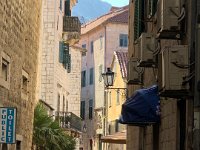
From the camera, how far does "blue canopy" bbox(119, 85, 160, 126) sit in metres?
10.7

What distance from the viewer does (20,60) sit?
20.8 meters

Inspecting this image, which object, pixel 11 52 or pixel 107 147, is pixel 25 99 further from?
pixel 107 147

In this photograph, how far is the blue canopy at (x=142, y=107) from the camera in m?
10.7

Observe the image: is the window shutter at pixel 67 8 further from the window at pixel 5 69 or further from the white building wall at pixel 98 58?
the window at pixel 5 69

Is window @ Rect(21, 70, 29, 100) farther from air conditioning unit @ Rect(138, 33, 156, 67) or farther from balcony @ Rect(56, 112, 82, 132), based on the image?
balcony @ Rect(56, 112, 82, 132)

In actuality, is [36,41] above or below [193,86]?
above

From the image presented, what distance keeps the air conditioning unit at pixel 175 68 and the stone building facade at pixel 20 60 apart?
9383mm

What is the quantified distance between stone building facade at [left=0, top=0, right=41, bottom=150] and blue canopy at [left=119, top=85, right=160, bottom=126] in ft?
23.5

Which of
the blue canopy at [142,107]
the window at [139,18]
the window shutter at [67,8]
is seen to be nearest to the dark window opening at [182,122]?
the blue canopy at [142,107]

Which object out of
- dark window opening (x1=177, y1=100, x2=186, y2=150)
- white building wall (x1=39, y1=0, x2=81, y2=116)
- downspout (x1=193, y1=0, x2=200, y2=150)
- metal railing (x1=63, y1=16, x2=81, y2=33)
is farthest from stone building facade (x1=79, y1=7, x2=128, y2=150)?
downspout (x1=193, y1=0, x2=200, y2=150)

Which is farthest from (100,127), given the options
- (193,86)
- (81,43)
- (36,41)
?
(193,86)

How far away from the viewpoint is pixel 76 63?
5159 cm

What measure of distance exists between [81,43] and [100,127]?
43.0 feet

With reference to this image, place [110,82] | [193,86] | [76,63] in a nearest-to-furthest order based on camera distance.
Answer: [193,86], [110,82], [76,63]
